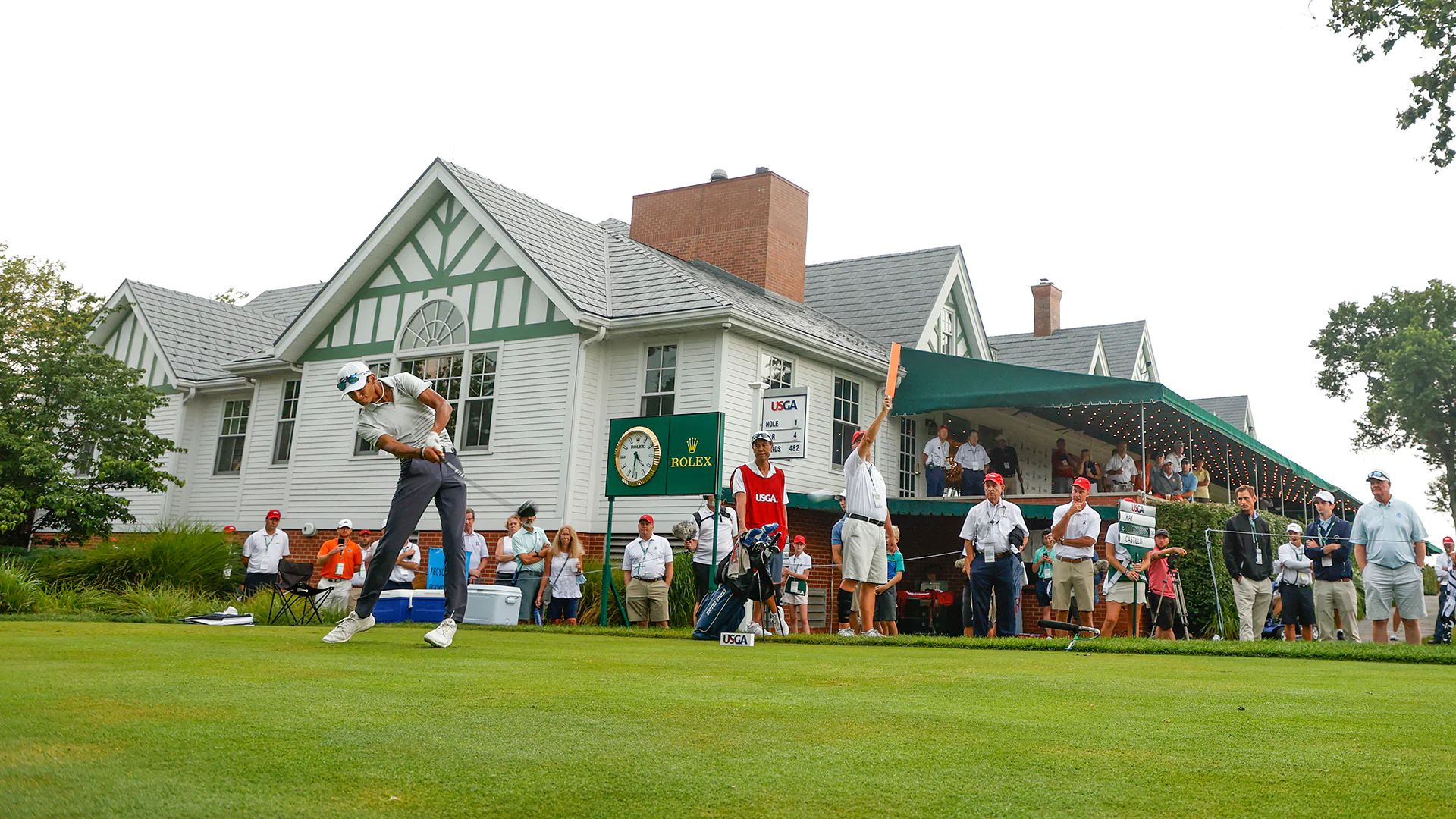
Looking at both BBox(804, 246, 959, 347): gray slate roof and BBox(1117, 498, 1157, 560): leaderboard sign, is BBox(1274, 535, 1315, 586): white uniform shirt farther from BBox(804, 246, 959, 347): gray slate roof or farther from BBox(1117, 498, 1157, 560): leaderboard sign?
BBox(804, 246, 959, 347): gray slate roof

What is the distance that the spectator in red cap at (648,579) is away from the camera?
1530cm

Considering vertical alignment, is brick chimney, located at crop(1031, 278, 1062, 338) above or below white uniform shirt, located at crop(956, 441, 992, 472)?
above

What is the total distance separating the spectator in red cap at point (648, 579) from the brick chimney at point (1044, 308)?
67.4 ft

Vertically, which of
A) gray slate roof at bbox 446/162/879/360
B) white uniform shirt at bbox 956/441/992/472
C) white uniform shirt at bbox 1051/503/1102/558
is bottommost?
white uniform shirt at bbox 1051/503/1102/558

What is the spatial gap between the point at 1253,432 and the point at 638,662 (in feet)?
132

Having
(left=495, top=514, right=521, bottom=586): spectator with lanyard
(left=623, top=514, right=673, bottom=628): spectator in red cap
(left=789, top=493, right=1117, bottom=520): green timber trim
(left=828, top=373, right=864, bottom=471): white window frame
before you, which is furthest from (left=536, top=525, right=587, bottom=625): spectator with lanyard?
(left=828, top=373, right=864, bottom=471): white window frame

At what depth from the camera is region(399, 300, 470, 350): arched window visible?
2197 cm

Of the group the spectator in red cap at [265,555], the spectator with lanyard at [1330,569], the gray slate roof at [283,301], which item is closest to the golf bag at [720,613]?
the spectator with lanyard at [1330,569]

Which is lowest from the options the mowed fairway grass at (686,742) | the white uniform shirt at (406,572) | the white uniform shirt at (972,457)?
the mowed fairway grass at (686,742)

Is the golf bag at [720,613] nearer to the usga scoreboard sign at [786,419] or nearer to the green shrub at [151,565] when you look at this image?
the usga scoreboard sign at [786,419]

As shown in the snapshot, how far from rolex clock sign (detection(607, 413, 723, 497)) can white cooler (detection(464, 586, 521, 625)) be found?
2056 mm

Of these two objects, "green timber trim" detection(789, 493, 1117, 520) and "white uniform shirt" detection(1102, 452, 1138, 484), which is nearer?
"green timber trim" detection(789, 493, 1117, 520)

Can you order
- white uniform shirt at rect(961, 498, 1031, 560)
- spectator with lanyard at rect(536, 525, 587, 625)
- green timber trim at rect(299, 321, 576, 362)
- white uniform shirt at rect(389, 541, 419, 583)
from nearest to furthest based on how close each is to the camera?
white uniform shirt at rect(961, 498, 1031, 560) → spectator with lanyard at rect(536, 525, 587, 625) → white uniform shirt at rect(389, 541, 419, 583) → green timber trim at rect(299, 321, 576, 362)

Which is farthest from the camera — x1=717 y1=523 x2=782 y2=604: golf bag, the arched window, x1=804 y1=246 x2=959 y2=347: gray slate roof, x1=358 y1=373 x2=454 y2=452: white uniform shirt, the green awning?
x1=804 y1=246 x2=959 y2=347: gray slate roof
